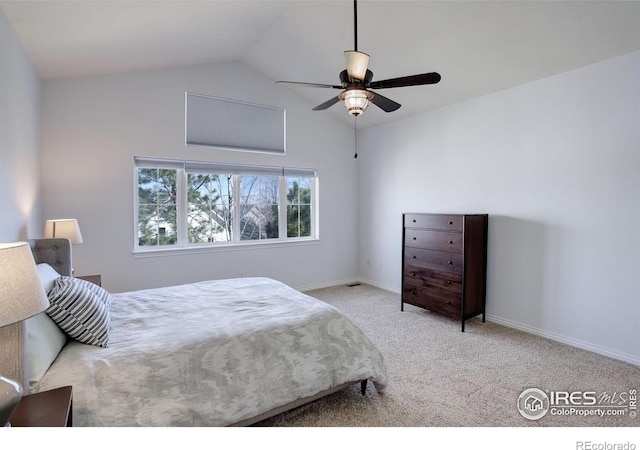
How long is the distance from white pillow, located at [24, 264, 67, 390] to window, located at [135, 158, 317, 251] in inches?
91.8

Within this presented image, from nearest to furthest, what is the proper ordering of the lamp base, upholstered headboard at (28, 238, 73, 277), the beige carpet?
1. the lamp base
2. the beige carpet
3. upholstered headboard at (28, 238, 73, 277)

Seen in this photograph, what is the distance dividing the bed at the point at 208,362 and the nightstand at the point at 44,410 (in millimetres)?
190

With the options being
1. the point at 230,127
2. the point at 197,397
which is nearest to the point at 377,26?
the point at 230,127

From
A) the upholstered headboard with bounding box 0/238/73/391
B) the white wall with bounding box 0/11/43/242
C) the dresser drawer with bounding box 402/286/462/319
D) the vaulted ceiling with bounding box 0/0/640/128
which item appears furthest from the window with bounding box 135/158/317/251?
the upholstered headboard with bounding box 0/238/73/391

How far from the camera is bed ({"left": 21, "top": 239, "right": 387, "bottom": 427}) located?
1460 mm

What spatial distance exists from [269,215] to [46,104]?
2674mm

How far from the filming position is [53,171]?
128 inches

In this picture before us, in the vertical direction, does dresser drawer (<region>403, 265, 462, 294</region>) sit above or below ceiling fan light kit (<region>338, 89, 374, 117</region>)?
below

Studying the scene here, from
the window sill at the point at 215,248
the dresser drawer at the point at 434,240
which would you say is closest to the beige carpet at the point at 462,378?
the dresser drawer at the point at 434,240

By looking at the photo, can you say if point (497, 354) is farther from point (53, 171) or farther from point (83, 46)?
point (53, 171)

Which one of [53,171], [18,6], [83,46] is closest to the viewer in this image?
[18,6]

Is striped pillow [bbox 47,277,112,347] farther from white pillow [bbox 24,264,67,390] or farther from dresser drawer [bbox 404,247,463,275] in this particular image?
dresser drawer [bbox 404,247,463,275]

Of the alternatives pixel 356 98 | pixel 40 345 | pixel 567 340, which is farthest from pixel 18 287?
pixel 567 340

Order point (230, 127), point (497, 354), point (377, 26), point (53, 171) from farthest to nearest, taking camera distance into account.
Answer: point (230, 127)
point (53, 171)
point (377, 26)
point (497, 354)
